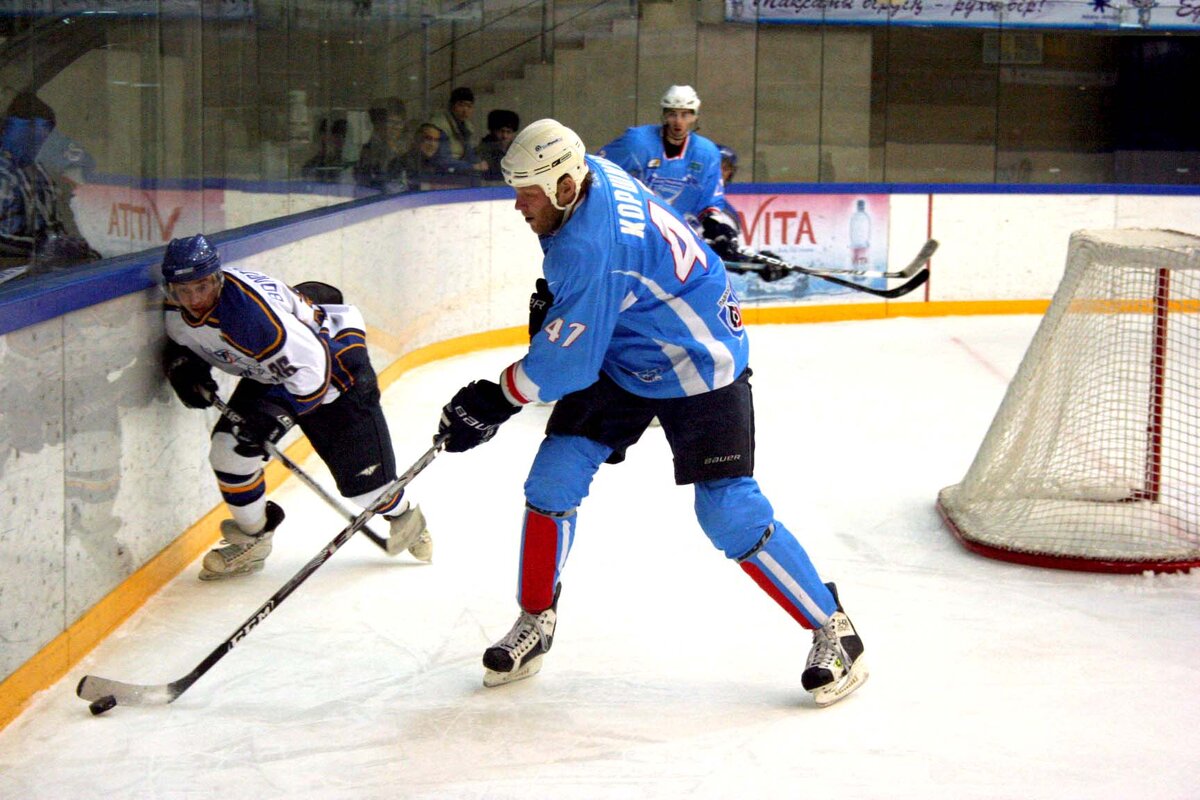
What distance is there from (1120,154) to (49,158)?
8670 millimetres

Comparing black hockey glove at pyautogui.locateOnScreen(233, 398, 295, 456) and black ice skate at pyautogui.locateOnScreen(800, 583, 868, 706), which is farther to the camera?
black hockey glove at pyautogui.locateOnScreen(233, 398, 295, 456)

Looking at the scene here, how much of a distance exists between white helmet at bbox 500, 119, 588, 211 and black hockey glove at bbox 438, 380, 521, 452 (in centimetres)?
36

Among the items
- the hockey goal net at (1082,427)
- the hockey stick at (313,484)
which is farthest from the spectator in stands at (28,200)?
the hockey goal net at (1082,427)

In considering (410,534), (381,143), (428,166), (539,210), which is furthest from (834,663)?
(428,166)

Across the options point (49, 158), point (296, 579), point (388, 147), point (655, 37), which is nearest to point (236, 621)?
point (296, 579)

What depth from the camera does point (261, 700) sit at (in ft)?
8.61

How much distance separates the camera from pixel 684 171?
5316 millimetres

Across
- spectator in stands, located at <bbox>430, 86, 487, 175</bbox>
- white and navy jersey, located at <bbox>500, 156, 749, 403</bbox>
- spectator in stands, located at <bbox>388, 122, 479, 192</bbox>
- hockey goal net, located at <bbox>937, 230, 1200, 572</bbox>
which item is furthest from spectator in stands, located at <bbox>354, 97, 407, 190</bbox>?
white and navy jersey, located at <bbox>500, 156, 749, 403</bbox>

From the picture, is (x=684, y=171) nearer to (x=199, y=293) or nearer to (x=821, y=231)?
(x=199, y=293)

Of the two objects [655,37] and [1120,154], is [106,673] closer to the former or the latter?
[655,37]

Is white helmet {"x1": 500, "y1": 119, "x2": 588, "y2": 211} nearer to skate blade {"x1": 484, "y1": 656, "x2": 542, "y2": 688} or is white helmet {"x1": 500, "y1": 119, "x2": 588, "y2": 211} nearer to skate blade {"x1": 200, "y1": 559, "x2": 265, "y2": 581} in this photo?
skate blade {"x1": 484, "y1": 656, "x2": 542, "y2": 688}

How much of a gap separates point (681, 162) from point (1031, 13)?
5.81m

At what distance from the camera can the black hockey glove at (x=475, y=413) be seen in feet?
8.19

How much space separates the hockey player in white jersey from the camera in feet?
9.87
